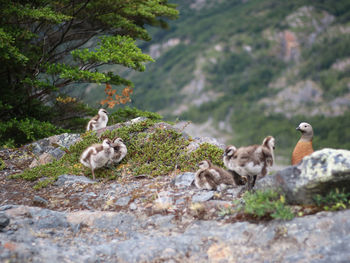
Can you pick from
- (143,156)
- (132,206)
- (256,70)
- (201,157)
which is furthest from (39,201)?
(256,70)

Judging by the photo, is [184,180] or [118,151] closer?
[184,180]

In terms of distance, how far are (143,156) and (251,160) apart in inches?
144

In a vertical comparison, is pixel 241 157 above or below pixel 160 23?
below

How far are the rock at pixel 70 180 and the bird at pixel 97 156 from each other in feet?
0.74

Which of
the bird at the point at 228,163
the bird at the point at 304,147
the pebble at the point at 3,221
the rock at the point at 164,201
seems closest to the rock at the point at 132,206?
the rock at the point at 164,201

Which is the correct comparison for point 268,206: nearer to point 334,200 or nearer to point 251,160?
point 334,200

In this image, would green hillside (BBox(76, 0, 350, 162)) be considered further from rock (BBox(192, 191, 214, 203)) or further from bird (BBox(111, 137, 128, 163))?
rock (BBox(192, 191, 214, 203))

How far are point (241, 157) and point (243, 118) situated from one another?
91.4 m

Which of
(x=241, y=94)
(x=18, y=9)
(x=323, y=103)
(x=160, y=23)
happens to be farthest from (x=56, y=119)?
(x=241, y=94)

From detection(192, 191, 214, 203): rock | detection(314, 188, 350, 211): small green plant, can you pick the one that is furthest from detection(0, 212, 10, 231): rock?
detection(314, 188, 350, 211): small green plant

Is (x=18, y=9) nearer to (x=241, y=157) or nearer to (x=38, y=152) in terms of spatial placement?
(x=38, y=152)

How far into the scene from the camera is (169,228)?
6.59 m

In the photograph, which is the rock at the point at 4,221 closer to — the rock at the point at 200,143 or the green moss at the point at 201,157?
the green moss at the point at 201,157

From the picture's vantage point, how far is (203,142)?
34.2ft
